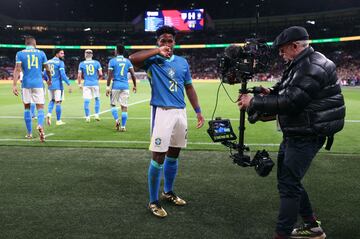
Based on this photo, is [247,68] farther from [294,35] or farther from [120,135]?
[120,135]

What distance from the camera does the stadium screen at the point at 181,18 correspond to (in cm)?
5641

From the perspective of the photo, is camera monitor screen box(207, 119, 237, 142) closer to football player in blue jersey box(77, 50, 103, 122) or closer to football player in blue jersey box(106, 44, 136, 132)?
football player in blue jersey box(106, 44, 136, 132)

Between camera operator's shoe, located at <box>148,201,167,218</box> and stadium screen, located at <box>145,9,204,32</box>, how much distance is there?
53559 mm

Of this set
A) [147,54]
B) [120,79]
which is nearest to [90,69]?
[120,79]

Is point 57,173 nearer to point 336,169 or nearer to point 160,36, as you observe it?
point 160,36

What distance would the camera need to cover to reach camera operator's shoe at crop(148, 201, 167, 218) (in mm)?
4508

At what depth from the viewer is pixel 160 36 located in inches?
173

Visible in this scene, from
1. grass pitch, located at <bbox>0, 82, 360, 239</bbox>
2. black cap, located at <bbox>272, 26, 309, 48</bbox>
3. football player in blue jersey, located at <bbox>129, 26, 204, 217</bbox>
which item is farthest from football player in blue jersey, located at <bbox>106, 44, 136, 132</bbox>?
black cap, located at <bbox>272, 26, 309, 48</bbox>

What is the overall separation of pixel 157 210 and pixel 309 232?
5.73 feet

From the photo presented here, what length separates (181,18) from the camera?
57.0 m

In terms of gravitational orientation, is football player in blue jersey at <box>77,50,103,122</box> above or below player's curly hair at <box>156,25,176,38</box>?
below

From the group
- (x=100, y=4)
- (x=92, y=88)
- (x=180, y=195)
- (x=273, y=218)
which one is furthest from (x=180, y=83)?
(x=100, y=4)

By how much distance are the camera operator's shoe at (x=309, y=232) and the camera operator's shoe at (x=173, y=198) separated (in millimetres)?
1510

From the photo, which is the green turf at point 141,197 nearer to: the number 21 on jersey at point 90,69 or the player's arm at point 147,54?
the player's arm at point 147,54
